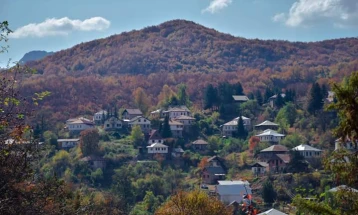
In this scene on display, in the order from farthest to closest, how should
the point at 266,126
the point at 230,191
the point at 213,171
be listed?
the point at 266,126 → the point at 213,171 → the point at 230,191

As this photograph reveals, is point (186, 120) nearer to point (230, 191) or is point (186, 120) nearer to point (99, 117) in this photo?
point (99, 117)

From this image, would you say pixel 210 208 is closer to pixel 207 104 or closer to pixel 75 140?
pixel 75 140

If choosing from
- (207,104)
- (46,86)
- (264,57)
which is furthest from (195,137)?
(264,57)

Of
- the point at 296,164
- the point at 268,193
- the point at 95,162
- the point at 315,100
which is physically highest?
the point at 315,100

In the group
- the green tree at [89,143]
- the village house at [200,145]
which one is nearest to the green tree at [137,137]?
the green tree at [89,143]

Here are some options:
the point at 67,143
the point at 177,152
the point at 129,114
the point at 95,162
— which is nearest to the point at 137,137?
the point at 177,152

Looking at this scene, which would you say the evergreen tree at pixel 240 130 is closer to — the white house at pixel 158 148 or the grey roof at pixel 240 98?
the white house at pixel 158 148
